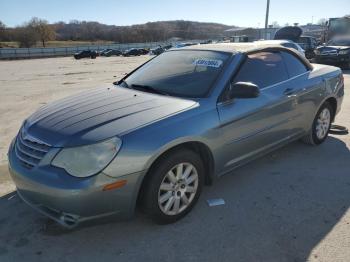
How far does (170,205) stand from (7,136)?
4.20m

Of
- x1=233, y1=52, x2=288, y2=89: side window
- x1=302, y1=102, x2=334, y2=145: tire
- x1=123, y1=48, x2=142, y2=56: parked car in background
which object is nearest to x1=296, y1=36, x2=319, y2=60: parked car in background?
x1=302, y1=102, x2=334, y2=145: tire

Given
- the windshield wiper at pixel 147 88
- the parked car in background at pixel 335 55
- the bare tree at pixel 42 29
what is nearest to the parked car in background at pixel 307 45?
the parked car in background at pixel 335 55

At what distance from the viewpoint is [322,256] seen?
9.72 ft

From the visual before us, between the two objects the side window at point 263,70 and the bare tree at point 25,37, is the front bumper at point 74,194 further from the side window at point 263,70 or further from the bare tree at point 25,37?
the bare tree at point 25,37

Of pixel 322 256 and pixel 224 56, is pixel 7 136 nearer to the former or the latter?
pixel 224 56

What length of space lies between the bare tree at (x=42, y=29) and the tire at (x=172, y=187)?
112 meters

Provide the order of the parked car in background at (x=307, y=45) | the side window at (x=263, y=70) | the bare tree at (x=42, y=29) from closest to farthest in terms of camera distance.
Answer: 1. the side window at (x=263, y=70)
2. the parked car in background at (x=307, y=45)
3. the bare tree at (x=42, y=29)

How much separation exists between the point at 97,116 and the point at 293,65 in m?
2.91

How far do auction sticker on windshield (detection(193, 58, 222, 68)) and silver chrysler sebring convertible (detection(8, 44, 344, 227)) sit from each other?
0.05 feet

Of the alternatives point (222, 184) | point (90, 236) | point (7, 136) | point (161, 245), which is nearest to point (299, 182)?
point (222, 184)

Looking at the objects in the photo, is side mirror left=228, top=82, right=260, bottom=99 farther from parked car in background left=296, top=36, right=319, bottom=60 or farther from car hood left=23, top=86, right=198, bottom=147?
parked car in background left=296, top=36, right=319, bottom=60

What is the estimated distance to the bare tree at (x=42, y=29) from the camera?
107887 millimetres

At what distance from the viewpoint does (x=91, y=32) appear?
13912cm

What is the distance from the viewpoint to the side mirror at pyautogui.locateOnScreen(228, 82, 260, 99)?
144 inches
